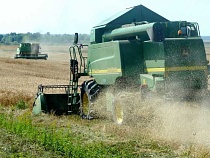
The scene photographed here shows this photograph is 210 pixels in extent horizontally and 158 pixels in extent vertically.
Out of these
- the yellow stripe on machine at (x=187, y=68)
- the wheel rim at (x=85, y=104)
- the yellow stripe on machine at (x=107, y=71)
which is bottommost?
the wheel rim at (x=85, y=104)

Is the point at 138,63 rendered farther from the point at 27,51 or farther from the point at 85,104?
the point at 27,51

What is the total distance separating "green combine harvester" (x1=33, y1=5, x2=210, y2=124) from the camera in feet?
30.7

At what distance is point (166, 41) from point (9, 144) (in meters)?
4.07

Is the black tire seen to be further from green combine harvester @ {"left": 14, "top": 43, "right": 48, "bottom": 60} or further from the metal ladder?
green combine harvester @ {"left": 14, "top": 43, "right": 48, "bottom": 60}

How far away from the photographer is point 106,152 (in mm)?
6938

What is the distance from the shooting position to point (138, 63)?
1036 centimetres

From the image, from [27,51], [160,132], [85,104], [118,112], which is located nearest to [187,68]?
[160,132]

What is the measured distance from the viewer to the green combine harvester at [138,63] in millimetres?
9359

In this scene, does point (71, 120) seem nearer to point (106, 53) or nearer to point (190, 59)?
point (106, 53)

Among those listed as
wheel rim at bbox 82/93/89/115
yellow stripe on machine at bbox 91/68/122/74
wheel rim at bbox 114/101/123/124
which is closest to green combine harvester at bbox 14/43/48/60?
wheel rim at bbox 82/93/89/115

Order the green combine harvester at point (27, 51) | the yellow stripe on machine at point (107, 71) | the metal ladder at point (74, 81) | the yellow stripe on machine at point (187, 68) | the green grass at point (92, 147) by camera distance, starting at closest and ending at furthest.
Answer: the green grass at point (92, 147), the yellow stripe on machine at point (187, 68), the yellow stripe on machine at point (107, 71), the metal ladder at point (74, 81), the green combine harvester at point (27, 51)

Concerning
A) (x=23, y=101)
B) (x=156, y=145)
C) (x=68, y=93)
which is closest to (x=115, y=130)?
(x=156, y=145)

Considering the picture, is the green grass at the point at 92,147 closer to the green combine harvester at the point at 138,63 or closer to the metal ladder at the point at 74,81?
the green combine harvester at the point at 138,63

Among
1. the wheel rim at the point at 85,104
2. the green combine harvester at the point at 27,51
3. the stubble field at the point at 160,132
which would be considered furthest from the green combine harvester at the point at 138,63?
the green combine harvester at the point at 27,51
